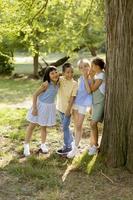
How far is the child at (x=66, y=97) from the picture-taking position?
6773mm

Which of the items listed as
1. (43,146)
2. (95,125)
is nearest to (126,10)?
(95,125)

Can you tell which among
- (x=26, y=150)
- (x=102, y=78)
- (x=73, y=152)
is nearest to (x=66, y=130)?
(x=73, y=152)

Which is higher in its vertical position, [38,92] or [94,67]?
[94,67]

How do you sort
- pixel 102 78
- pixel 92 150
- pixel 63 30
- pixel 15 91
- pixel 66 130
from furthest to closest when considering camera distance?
pixel 63 30 < pixel 15 91 < pixel 66 130 < pixel 92 150 < pixel 102 78

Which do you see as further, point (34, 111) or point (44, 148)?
point (44, 148)

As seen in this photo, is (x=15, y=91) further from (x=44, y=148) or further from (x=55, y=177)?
(x=55, y=177)

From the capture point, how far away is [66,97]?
6.87 metres

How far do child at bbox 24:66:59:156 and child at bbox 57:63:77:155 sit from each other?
110 millimetres

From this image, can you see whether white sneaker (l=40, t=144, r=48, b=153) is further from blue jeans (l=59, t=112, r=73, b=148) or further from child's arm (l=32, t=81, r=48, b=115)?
child's arm (l=32, t=81, r=48, b=115)

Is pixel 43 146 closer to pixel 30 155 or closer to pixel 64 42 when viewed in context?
pixel 30 155

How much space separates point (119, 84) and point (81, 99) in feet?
2.68

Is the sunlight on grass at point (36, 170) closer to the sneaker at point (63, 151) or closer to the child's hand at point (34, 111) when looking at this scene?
the sneaker at point (63, 151)

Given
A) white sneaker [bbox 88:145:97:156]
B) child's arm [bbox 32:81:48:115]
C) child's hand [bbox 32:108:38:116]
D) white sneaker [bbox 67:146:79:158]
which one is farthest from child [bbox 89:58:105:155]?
child's hand [bbox 32:108:38:116]

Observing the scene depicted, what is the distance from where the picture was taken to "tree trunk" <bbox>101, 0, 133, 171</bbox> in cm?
603
